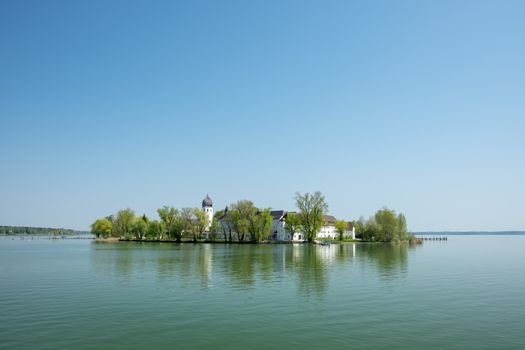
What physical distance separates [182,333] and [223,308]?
627cm

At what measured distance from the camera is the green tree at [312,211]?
430ft

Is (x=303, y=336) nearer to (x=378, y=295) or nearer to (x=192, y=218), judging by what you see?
(x=378, y=295)

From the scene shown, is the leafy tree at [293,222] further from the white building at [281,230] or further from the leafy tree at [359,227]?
the leafy tree at [359,227]

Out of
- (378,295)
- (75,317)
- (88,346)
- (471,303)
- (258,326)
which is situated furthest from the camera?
(378,295)

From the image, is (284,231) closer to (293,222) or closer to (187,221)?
(293,222)

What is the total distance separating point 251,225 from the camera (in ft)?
438

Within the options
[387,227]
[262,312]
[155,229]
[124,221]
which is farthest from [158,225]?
[262,312]

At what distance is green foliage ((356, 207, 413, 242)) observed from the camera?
5610 inches

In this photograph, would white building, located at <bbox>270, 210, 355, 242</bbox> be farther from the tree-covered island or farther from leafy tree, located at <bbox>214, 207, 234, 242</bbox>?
leafy tree, located at <bbox>214, 207, 234, 242</bbox>

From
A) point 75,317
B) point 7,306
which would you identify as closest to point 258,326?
point 75,317

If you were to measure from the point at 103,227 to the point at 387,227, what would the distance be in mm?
125156

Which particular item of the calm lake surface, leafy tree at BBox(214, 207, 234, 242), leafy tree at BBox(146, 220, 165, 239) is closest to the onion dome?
leafy tree at BBox(214, 207, 234, 242)

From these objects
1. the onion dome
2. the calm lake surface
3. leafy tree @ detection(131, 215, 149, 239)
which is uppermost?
the onion dome

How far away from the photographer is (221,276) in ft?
140
